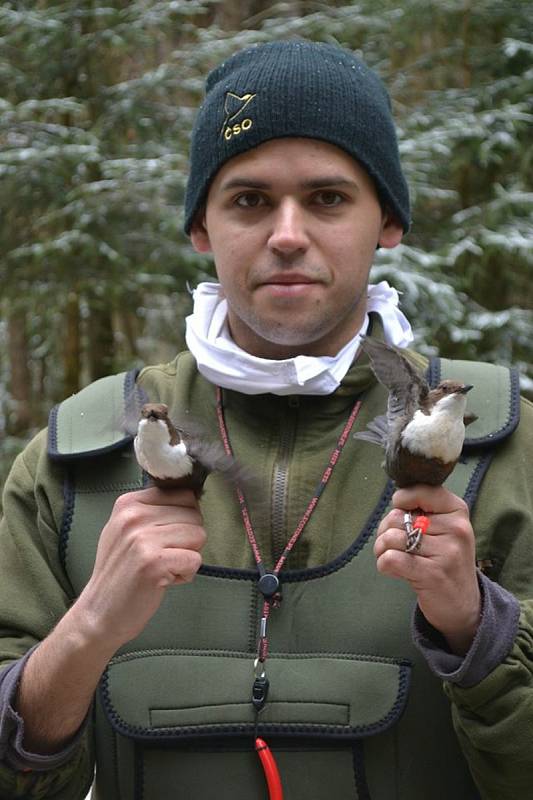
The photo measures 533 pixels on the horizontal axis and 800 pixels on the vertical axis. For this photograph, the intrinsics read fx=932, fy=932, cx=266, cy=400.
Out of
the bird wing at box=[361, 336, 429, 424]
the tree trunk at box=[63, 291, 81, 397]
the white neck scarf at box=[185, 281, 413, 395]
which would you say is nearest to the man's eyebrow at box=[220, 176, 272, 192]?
the white neck scarf at box=[185, 281, 413, 395]

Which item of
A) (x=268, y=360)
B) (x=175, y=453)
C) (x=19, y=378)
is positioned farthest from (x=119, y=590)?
(x=19, y=378)

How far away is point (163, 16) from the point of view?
560 cm

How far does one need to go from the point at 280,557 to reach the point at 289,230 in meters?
0.77

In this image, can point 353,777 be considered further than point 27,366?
No

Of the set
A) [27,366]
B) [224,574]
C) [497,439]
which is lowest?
[27,366]

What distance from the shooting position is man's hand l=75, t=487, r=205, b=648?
5.90ft

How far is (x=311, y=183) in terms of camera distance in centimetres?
224

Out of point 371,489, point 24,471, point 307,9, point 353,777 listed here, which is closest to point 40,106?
point 307,9

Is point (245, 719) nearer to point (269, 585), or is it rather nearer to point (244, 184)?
point (269, 585)

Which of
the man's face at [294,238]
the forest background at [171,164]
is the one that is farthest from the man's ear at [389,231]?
the forest background at [171,164]

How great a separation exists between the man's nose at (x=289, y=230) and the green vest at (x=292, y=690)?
569 mm

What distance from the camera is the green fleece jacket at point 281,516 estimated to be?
1.98m

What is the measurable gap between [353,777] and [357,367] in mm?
971

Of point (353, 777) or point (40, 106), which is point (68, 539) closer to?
point (353, 777)
